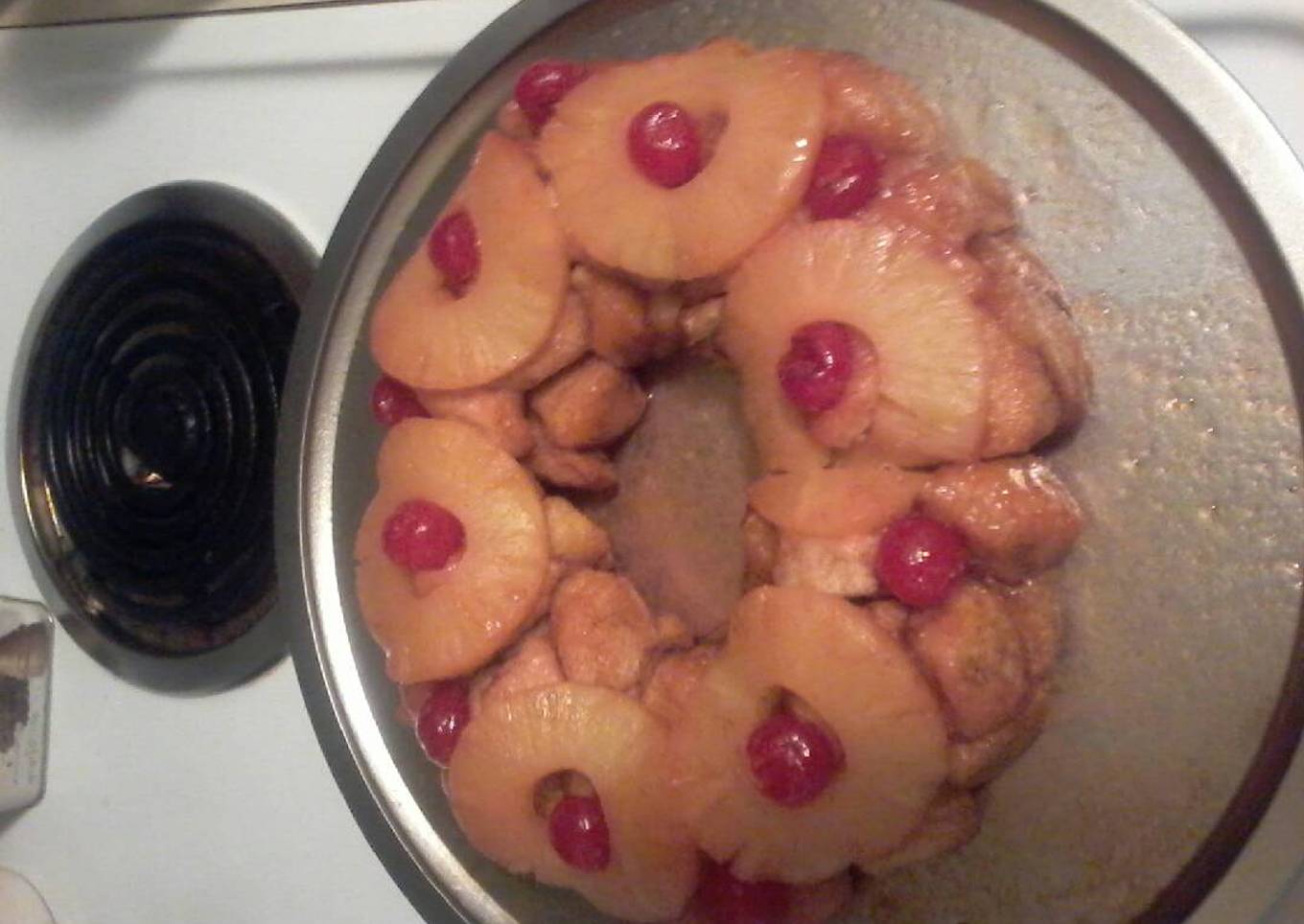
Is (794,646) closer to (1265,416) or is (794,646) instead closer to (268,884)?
(1265,416)

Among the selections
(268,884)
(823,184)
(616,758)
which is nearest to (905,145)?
(823,184)

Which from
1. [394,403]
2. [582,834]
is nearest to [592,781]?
[582,834]

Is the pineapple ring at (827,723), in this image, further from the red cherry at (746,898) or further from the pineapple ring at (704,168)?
the pineapple ring at (704,168)

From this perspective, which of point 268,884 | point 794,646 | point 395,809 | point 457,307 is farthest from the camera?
point 268,884

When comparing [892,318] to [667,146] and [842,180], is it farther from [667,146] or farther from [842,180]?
[667,146]

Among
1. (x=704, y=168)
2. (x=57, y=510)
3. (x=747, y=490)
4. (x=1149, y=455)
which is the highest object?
(x=704, y=168)

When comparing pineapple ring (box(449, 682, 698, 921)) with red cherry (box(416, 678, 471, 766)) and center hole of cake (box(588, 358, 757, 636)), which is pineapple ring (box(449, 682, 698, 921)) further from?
center hole of cake (box(588, 358, 757, 636))

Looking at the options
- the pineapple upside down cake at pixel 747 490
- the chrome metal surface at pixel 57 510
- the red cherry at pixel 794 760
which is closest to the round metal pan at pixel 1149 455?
the pineapple upside down cake at pixel 747 490
